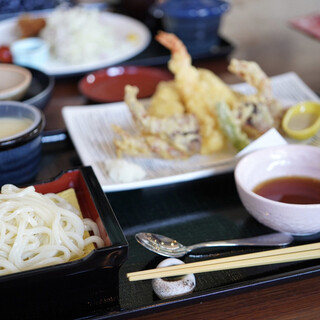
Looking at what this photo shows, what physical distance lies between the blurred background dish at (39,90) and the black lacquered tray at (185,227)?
20 centimetres

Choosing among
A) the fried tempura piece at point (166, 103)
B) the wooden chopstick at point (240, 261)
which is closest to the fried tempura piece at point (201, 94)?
the fried tempura piece at point (166, 103)

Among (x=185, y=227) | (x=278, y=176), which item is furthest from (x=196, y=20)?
(x=185, y=227)

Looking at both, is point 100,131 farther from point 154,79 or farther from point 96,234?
point 96,234

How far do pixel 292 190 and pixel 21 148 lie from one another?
0.77m

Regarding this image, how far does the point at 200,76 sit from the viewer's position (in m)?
1.90

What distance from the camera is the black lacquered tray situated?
1.09m

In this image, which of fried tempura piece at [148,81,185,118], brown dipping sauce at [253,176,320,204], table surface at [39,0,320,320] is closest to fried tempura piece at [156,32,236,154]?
fried tempura piece at [148,81,185,118]

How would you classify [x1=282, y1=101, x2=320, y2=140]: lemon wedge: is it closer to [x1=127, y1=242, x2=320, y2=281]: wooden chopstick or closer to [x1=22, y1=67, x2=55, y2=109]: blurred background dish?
[x1=127, y1=242, x2=320, y2=281]: wooden chopstick

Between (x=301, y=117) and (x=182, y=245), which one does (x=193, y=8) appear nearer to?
(x=301, y=117)

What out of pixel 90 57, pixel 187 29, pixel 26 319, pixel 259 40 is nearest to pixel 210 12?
pixel 187 29

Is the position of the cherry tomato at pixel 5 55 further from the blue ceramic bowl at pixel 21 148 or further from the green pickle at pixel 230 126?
the green pickle at pixel 230 126

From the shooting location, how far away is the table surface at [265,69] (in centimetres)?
110

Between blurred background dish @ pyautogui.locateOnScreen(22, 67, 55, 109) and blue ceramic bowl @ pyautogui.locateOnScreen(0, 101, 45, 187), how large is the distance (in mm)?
271

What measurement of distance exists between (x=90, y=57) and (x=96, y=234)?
4.81 feet
